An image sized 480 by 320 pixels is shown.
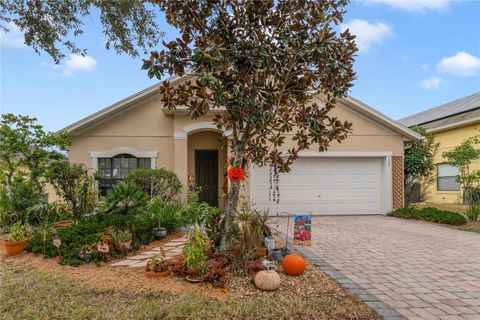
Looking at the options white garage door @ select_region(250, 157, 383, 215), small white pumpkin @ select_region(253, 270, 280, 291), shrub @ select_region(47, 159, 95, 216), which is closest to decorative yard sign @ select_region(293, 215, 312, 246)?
small white pumpkin @ select_region(253, 270, 280, 291)

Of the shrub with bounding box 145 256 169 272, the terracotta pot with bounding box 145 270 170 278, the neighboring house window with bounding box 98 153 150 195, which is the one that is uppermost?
the neighboring house window with bounding box 98 153 150 195

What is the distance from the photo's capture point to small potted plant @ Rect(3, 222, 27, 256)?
5.86 m

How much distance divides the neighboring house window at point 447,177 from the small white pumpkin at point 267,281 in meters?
15.6

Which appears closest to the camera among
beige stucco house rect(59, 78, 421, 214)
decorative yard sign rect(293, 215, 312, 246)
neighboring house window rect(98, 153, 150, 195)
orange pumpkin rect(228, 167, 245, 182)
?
orange pumpkin rect(228, 167, 245, 182)

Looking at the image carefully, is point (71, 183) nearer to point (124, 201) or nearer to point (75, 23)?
point (124, 201)

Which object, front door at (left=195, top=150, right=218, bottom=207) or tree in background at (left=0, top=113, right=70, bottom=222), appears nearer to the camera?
tree in background at (left=0, top=113, right=70, bottom=222)

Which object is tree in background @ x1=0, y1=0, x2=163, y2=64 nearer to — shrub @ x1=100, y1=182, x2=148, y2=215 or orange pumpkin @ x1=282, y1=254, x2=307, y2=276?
shrub @ x1=100, y1=182, x2=148, y2=215

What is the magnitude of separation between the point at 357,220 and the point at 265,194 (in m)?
3.34

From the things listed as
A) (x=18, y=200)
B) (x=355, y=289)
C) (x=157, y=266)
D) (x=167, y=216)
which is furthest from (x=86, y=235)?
(x=355, y=289)

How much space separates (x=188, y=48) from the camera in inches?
181

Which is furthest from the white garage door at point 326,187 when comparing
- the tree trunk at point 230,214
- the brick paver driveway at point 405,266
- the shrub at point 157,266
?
the shrub at point 157,266

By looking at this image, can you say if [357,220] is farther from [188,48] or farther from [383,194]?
[188,48]

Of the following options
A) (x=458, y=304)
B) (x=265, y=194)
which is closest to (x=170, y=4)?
(x=458, y=304)

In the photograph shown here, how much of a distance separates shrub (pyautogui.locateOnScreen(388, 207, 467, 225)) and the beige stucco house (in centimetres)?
68
